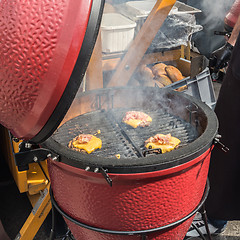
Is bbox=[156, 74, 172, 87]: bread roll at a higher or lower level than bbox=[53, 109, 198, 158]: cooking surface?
lower

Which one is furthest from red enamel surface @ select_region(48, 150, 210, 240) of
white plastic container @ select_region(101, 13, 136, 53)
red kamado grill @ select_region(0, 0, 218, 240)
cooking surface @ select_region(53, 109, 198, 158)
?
white plastic container @ select_region(101, 13, 136, 53)

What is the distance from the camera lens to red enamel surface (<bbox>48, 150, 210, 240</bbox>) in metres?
1.77

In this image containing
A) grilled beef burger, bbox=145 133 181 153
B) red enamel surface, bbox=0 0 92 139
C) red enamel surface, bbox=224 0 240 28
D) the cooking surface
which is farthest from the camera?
red enamel surface, bbox=224 0 240 28

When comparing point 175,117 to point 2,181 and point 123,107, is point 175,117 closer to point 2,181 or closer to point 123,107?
point 123,107

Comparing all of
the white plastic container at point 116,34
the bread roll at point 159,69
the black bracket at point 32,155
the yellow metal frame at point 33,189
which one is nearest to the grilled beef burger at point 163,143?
the black bracket at point 32,155

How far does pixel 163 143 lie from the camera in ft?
7.13

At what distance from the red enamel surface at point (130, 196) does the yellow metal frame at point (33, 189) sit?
757 mm

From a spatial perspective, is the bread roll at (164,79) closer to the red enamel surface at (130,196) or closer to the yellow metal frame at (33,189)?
the yellow metal frame at (33,189)

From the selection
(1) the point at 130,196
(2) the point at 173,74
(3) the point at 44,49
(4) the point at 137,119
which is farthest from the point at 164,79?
(3) the point at 44,49

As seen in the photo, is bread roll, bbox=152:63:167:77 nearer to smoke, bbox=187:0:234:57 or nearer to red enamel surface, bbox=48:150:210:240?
red enamel surface, bbox=48:150:210:240

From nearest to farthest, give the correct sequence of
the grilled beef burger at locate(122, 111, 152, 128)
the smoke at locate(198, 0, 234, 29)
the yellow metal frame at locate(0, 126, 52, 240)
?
1. the grilled beef burger at locate(122, 111, 152, 128)
2. the yellow metal frame at locate(0, 126, 52, 240)
3. the smoke at locate(198, 0, 234, 29)

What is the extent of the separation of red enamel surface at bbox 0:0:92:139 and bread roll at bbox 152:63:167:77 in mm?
3028

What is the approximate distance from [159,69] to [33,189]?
2.27 meters

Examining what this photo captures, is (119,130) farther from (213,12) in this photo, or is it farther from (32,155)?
(213,12)
